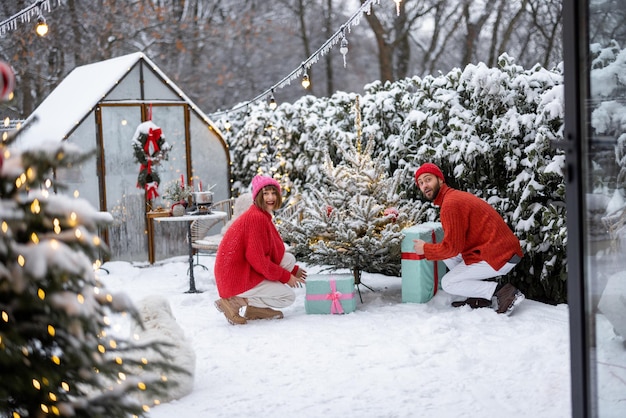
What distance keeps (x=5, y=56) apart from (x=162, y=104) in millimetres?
9247

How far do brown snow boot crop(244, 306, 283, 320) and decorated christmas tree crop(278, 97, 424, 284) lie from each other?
0.81 metres

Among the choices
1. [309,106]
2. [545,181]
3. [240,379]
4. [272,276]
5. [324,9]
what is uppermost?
[324,9]

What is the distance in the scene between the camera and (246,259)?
7.07m

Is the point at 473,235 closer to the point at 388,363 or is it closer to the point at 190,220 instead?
the point at 388,363

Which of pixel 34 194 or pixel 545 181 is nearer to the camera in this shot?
pixel 34 194

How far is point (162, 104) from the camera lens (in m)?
11.4

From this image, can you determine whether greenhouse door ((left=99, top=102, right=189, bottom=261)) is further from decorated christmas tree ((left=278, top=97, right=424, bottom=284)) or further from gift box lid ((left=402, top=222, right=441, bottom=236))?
gift box lid ((left=402, top=222, right=441, bottom=236))

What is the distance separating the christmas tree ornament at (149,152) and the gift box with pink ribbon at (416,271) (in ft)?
14.8

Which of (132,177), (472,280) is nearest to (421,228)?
(472,280)

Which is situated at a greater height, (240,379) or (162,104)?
(162,104)

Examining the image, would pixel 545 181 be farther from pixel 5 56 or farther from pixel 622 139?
pixel 5 56

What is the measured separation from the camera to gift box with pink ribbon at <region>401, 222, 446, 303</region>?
7.39m

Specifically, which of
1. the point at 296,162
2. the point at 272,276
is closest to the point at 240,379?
the point at 272,276

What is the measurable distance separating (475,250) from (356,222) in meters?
1.18
